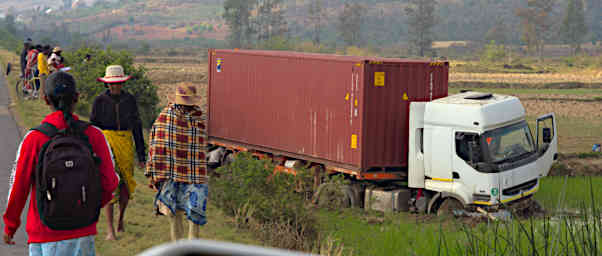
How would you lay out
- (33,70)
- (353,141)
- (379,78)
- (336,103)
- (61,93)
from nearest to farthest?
(61,93) → (379,78) → (353,141) → (336,103) → (33,70)

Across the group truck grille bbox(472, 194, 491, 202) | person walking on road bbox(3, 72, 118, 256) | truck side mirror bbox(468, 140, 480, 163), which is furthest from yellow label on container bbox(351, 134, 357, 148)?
person walking on road bbox(3, 72, 118, 256)

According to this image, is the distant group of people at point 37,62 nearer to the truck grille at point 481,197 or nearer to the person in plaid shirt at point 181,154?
the truck grille at point 481,197

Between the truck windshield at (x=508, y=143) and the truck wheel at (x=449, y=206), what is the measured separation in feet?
3.89

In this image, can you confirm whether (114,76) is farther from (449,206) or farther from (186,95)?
(449,206)

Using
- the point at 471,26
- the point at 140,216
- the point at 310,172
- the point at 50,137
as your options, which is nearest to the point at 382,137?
the point at 310,172

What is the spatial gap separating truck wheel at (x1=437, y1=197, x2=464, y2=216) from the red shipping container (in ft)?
4.44

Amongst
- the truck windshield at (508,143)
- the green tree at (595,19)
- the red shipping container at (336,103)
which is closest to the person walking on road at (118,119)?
the red shipping container at (336,103)

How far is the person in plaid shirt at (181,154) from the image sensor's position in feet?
22.9

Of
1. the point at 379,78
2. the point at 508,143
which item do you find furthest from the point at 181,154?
the point at 508,143

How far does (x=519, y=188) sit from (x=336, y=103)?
3991mm

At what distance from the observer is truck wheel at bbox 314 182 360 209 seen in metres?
13.9

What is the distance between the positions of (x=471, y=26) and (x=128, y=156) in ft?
486

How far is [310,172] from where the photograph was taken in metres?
13.9

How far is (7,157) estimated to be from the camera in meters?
13.7
